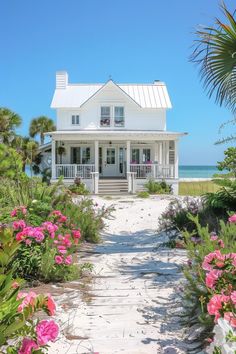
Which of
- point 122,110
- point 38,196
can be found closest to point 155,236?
point 38,196

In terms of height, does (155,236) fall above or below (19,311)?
below

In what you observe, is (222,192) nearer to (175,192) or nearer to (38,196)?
(38,196)

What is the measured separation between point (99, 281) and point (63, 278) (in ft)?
1.49

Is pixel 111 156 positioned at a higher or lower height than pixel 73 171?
higher

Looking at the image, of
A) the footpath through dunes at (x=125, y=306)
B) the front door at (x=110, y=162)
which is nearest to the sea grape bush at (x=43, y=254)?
the footpath through dunes at (x=125, y=306)

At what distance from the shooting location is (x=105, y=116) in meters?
29.1

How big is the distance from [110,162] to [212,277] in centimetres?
2638

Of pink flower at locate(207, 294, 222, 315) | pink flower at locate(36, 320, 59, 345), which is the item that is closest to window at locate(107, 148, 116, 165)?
pink flower at locate(207, 294, 222, 315)

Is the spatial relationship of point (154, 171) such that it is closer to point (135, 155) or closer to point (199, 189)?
point (135, 155)

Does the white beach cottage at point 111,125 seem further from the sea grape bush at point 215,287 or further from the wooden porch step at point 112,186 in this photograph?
the sea grape bush at point 215,287

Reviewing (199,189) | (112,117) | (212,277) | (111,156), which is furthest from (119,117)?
(212,277)

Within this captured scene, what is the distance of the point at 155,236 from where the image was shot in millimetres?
9625

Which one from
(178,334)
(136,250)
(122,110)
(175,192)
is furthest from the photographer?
(122,110)

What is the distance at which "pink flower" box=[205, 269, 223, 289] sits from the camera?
121 inches
